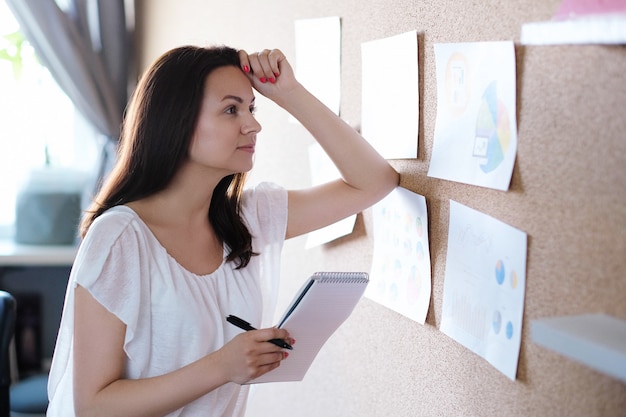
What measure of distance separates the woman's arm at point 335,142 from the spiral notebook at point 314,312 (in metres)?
0.25

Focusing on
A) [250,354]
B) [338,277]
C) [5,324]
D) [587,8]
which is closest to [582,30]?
[587,8]

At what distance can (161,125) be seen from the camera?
1.19 meters

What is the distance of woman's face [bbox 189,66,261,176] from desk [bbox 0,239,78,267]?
1.66m

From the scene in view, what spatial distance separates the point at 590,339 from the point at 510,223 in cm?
29

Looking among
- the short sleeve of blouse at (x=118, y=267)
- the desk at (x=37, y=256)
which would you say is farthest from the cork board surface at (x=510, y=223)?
the desk at (x=37, y=256)

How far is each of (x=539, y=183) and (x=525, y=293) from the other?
0.13 metres

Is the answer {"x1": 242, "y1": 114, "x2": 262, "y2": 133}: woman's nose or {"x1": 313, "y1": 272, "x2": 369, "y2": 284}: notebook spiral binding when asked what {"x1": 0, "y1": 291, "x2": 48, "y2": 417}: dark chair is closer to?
{"x1": 242, "y1": 114, "x2": 262, "y2": 133}: woman's nose

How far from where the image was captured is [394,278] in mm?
1193

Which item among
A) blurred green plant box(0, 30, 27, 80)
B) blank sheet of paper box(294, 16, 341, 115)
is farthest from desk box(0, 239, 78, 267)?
blank sheet of paper box(294, 16, 341, 115)

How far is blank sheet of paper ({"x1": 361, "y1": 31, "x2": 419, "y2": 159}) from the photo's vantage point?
1.12m

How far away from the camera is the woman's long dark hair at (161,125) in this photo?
1175 mm

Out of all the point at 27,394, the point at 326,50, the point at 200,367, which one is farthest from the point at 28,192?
the point at 200,367

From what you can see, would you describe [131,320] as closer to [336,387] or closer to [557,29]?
[336,387]

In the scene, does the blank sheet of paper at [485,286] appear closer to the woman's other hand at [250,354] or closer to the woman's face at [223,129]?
the woman's other hand at [250,354]
